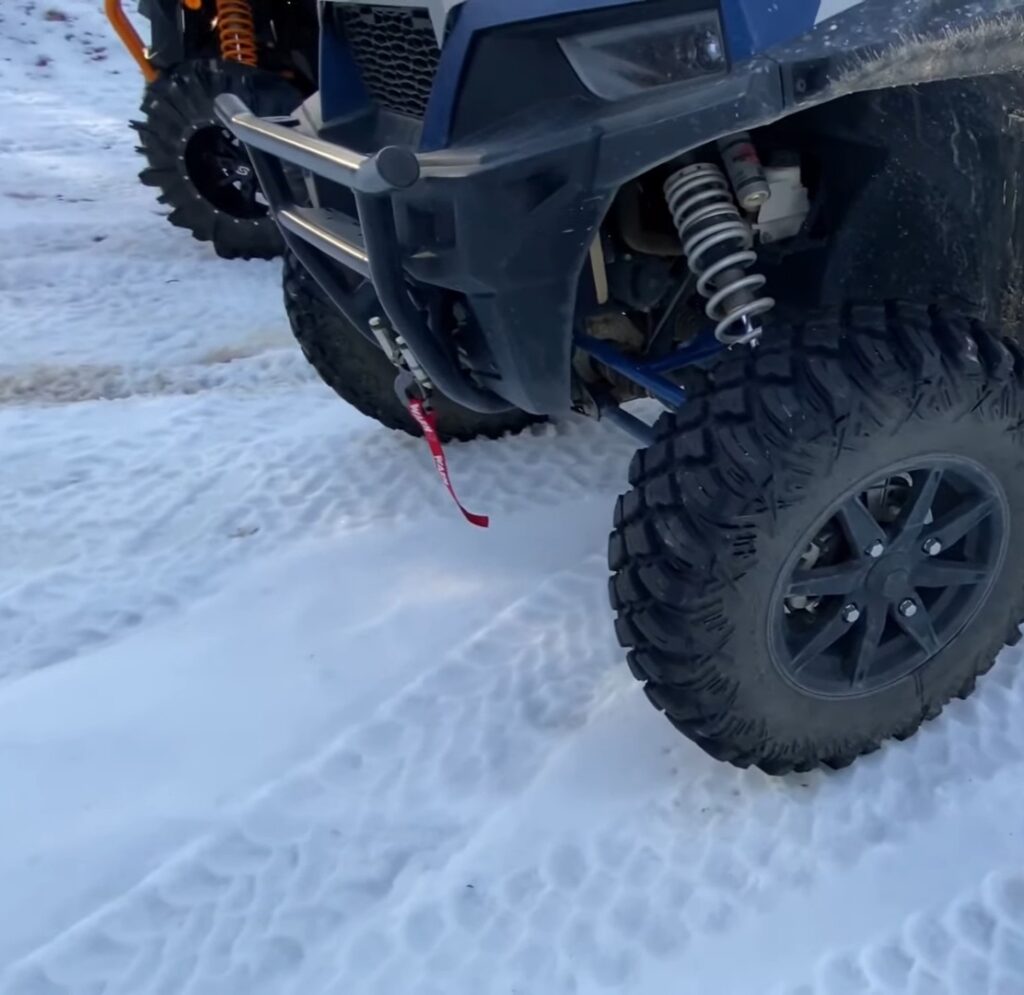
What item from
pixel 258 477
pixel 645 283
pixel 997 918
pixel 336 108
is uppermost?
pixel 336 108

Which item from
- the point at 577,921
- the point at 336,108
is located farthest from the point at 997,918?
the point at 336,108

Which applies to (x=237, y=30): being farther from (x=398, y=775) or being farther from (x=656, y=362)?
(x=398, y=775)

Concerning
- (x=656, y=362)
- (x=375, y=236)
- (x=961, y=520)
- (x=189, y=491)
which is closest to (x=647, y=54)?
(x=375, y=236)

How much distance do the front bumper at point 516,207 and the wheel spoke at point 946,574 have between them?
74 cm

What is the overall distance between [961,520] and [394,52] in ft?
4.49

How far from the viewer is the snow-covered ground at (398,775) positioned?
1.80m

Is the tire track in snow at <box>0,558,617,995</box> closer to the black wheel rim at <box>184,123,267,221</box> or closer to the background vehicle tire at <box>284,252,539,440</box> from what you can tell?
the background vehicle tire at <box>284,252,539,440</box>

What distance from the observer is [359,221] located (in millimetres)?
1875

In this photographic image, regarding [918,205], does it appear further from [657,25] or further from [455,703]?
[455,703]

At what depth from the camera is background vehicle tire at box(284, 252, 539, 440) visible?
301 cm

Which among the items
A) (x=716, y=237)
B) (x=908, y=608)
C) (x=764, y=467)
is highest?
(x=716, y=237)

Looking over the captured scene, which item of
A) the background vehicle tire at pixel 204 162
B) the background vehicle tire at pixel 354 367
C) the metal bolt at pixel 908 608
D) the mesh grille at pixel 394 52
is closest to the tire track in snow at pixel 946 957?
the metal bolt at pixel 908 608

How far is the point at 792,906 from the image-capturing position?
6.08 feet

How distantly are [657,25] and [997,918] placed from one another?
5.07 ft
